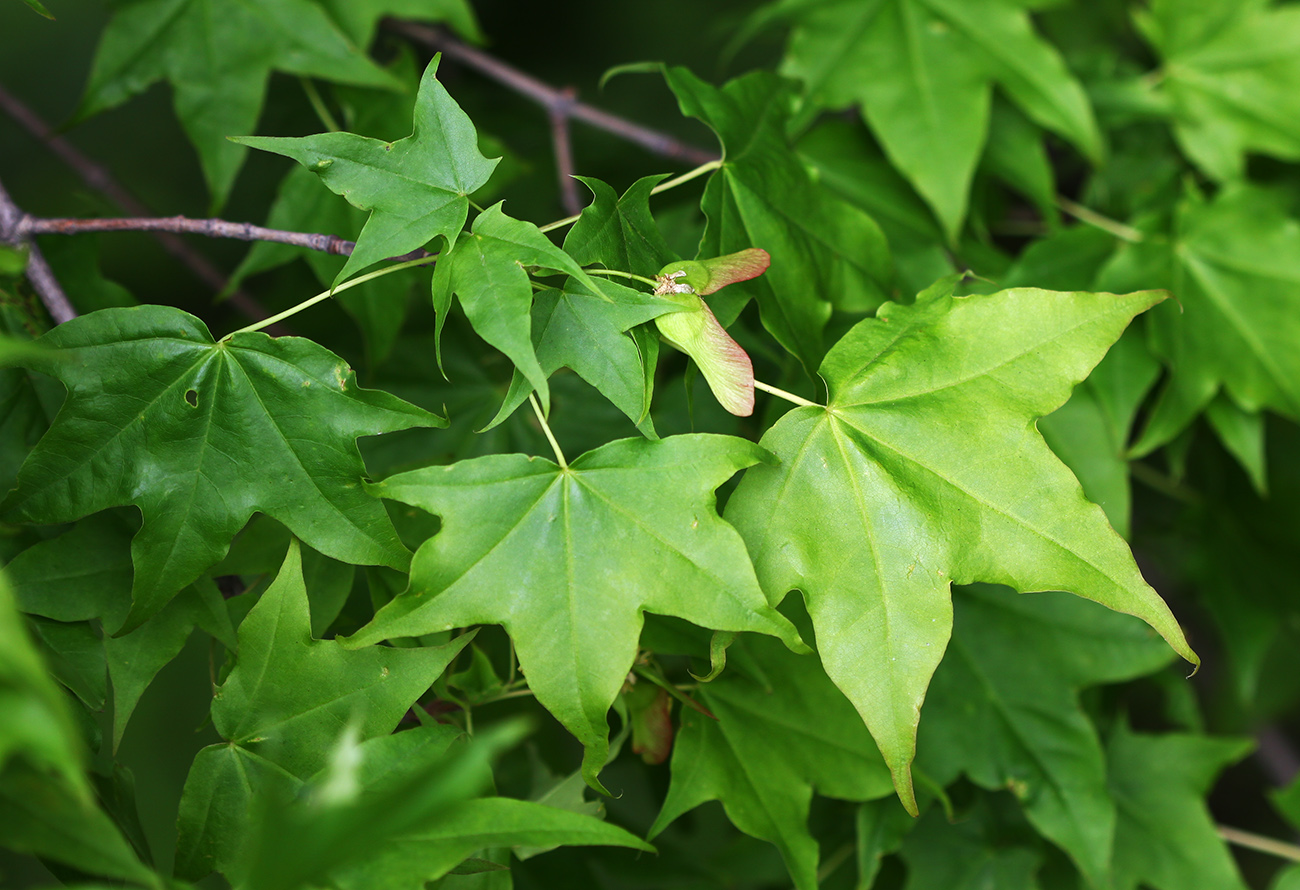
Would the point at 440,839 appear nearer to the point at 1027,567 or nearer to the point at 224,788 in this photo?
the point at 224,788

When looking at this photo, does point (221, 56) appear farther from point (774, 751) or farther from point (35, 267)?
point (774, 751)

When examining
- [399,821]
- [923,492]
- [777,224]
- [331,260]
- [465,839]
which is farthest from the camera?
[331,260]

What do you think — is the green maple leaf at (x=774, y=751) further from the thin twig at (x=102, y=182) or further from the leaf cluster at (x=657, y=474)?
the thin twig at (x=102, y=182)

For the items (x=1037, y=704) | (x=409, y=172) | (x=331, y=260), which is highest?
(x=409, y=172)

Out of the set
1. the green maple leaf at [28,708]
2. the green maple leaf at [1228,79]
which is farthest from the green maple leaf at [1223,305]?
the green maple leaf at [28,708]

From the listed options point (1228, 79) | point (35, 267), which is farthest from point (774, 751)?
point (1228, 79)

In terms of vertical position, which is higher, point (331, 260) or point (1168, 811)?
point (331, 260)

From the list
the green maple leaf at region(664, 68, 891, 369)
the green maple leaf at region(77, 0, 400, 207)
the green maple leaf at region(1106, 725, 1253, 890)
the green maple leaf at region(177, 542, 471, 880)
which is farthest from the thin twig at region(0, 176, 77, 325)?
the green maple leaf at region(1106, 725, 1253, 890)
